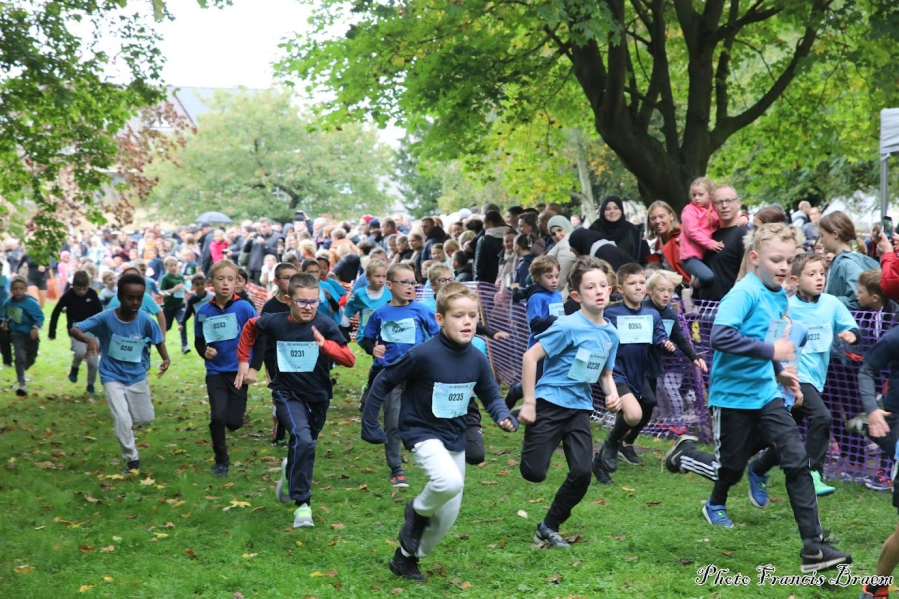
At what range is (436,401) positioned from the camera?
627cm

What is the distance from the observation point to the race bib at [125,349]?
953cm

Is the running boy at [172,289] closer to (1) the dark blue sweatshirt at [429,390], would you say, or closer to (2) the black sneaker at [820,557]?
(1) the dark blue sweatshirt at [429,390]

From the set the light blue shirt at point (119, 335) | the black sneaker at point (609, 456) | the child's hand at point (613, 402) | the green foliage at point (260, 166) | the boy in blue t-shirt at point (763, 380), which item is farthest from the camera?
the green foliage at point (260, 166)

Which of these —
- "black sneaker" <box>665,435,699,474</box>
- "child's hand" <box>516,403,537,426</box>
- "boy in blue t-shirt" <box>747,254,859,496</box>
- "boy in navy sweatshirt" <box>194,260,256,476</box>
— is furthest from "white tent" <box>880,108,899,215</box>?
"boy in navy sweatshirt" <box>194,260,256,476</box>

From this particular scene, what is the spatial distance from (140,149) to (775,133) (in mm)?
11473

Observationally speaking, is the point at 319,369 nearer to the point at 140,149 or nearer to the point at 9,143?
the point at 9,143

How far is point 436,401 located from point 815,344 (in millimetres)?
3074

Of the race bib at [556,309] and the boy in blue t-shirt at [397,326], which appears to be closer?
the boy in blue t-shirt at [397,326]

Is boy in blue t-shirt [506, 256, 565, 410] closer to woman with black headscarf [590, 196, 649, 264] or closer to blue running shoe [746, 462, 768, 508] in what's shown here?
woman with black headscarf [590, 196, 649, 264]

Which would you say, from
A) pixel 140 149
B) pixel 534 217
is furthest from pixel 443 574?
pixel 140 149

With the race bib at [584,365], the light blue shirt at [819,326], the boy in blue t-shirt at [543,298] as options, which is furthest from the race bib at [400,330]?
the light blue shirt at [819,326]

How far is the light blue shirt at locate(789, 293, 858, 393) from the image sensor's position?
7527mm

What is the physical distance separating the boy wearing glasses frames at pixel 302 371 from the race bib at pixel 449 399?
1572 mm

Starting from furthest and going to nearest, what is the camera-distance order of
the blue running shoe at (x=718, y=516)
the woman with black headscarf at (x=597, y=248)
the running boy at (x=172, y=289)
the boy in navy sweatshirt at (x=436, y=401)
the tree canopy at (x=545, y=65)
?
the running boy at (x=172, y=289)
the tree canopy at (x=545, y=65)
the woman with black headscarf at (x=597, y=248)
the blue running shoe at (x=718, y=516)
the boy in navy sweatshirt at (x=436, y=401)
